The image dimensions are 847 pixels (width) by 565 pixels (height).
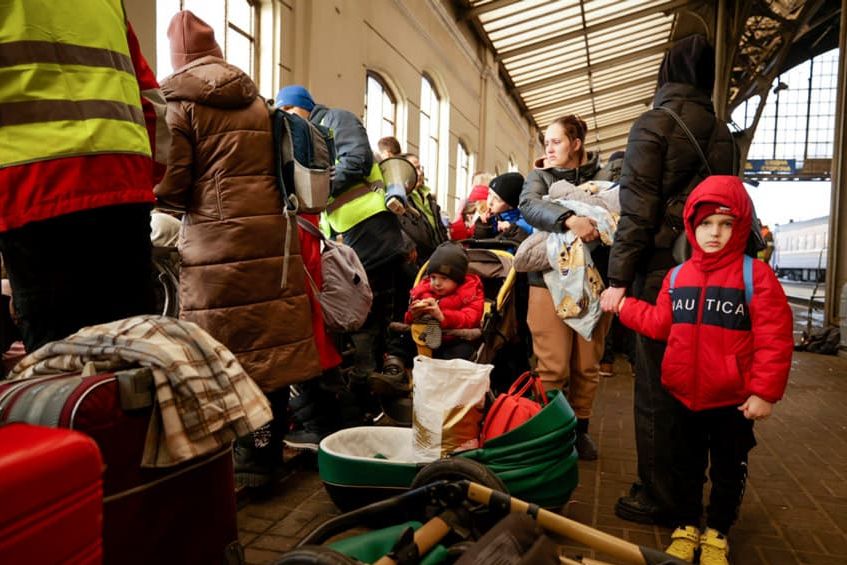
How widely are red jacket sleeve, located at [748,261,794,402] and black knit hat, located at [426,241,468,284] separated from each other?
1.99m

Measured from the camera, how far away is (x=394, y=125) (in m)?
9.86

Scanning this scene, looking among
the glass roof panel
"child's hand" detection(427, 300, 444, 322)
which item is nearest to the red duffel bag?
"child's hand" detection(427, 300, 444, 322)

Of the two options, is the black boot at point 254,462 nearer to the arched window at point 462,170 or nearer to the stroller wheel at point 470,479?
the stroller wheel at point 470,479

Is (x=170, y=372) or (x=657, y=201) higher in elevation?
(x=657, y=201)

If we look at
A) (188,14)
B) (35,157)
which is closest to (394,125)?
(188,14)

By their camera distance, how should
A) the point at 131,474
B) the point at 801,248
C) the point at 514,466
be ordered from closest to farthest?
the point at 131,474 < the point at 514,466 < the point at 801,248

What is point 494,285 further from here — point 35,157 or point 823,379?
point 823,379

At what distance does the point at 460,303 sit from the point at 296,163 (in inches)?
63.7

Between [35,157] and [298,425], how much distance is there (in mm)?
2513

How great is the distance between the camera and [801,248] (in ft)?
104

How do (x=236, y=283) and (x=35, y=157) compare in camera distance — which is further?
(x=236, y=283)

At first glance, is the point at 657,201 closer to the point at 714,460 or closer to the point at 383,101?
the point at 714,460

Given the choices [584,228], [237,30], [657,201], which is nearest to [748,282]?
[657,201]

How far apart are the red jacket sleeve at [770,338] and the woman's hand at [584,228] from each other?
109 cm
